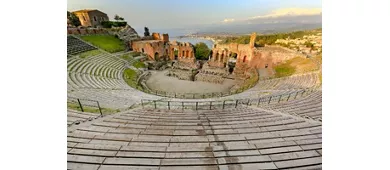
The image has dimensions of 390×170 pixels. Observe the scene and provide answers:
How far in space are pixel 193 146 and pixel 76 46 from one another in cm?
2309

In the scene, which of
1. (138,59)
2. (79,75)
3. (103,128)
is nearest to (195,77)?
(138,59)

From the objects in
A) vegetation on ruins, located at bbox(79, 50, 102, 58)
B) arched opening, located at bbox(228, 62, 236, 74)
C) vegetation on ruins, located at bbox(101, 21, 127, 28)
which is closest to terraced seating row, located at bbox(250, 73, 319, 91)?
arched opening, located at bbox(228, 62, 236, 74)

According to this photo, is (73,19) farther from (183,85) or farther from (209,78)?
(209,78)

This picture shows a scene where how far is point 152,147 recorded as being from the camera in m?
3.50

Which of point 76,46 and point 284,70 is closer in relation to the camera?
point 284,70

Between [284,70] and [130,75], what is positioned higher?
[284,70]

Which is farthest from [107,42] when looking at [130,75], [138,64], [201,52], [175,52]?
[201,52]

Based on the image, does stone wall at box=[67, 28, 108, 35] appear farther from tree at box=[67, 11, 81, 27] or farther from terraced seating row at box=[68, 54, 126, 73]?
terraced seating row at box=[68, 54, 126, 73]

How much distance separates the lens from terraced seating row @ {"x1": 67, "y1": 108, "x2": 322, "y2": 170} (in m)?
2.99

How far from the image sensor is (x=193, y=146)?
3598 mm

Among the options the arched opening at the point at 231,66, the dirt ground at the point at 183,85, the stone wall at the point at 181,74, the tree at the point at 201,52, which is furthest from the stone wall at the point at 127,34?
the arched opening at the point at 231,66

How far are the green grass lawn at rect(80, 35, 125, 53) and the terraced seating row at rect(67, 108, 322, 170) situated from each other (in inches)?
911
